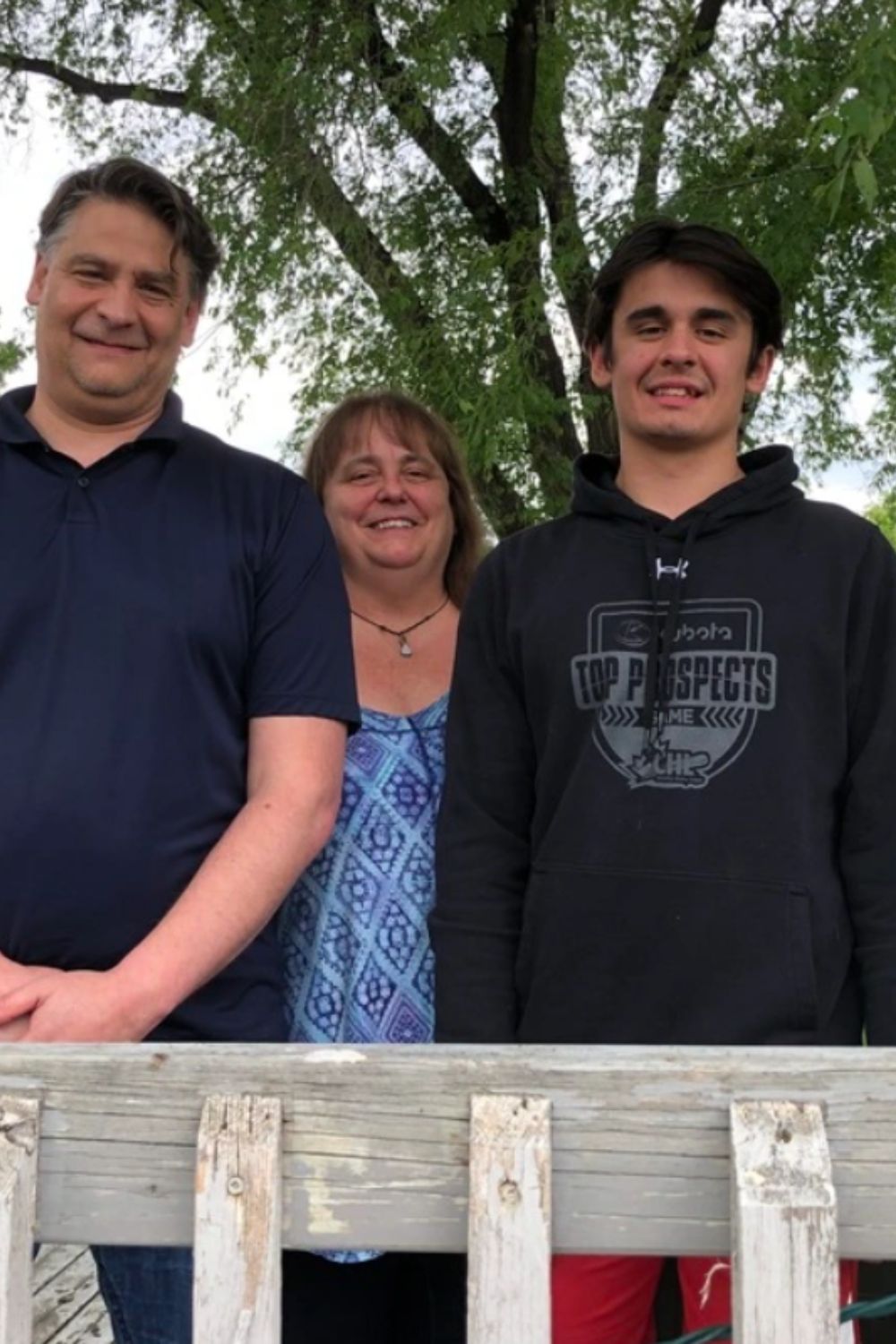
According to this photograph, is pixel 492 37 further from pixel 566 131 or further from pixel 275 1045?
pixel 275 1045

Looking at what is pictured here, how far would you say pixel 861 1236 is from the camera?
1.37 metres

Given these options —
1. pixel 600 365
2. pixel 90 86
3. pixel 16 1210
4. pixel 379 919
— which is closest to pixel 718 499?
pixel 600 365

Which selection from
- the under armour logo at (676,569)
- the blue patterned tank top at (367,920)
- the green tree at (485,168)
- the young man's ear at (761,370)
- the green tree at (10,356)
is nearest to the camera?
the under armour logo at (676,569)

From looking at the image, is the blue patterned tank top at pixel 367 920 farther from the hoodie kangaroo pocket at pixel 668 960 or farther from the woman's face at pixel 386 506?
the woman's face at pixel 386 506

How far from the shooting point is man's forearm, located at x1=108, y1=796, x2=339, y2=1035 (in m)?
1.95

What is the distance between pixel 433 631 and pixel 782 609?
0.75 metres

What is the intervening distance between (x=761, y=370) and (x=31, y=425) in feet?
3.75

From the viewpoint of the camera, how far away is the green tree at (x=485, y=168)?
6.40m

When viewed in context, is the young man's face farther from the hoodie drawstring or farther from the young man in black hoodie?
the hoodie drawstring

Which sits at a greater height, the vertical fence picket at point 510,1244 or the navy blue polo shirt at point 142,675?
the navy blue polo shirt at point 142,675

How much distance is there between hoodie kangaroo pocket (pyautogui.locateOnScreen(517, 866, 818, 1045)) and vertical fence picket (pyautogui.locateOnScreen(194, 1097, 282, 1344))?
890 mm

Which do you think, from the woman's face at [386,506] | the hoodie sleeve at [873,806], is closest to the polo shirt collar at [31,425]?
the woman's face at [386,506]

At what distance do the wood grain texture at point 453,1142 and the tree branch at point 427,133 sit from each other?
18.1ft

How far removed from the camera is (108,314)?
225cm
